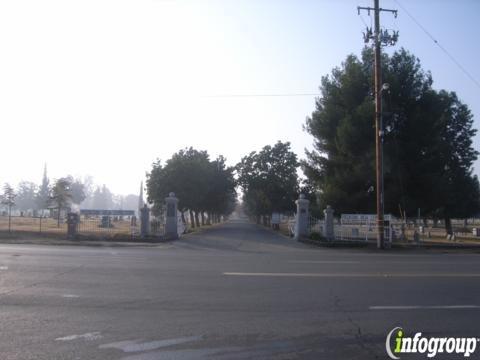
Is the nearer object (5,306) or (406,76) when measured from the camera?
(5,306)

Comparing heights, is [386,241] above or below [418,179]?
below

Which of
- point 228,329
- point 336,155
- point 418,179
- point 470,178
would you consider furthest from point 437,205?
point 228,329

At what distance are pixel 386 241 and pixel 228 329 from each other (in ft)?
67.3

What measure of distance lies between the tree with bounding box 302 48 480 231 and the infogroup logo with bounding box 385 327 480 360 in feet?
93.9

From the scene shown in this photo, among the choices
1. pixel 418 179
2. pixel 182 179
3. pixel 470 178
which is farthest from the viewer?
pixel 470 178

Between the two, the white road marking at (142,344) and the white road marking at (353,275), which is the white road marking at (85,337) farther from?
the white road marking at (353,275)

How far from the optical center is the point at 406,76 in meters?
38.0

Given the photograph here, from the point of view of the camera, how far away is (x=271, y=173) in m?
63.1

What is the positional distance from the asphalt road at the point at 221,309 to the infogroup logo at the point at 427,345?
150 millimetres

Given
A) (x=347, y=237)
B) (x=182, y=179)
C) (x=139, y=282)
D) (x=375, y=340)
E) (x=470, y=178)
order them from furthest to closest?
1. (x=470, y=178)
2. (x=182, y=179)
3. (x=347, y=237)
4. (x=139, y=282)
5. (x=375, y=340)

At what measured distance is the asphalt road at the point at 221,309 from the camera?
6.50 m

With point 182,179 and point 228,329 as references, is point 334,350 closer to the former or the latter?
point 228,329

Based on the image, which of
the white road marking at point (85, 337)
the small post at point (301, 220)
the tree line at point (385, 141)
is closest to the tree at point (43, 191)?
the tree line at point (385, 141)

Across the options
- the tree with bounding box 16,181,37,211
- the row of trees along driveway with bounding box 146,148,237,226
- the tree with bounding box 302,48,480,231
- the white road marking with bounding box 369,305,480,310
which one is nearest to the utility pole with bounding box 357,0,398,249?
the tree with bounding box 302,48,480,231
